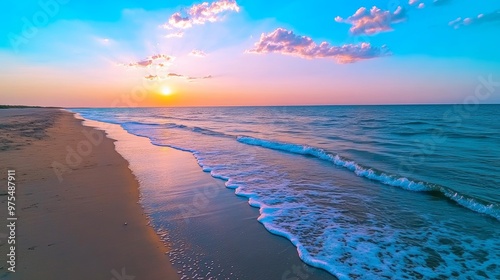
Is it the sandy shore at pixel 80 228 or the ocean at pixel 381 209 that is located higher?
the sandy shore at pixel 80 228

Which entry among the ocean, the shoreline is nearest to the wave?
the ocean

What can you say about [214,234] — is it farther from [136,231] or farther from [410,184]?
[410,184]

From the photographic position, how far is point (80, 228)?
4961mm

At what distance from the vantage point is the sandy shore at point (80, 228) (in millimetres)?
3779

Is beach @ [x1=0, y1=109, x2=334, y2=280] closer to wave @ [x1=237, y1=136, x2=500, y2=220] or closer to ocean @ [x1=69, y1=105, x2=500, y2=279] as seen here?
ocean @ [x1=69, y1=105, x2=500, y2=279]

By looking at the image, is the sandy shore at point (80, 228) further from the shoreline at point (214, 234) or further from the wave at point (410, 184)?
the wave at point (410, 184)

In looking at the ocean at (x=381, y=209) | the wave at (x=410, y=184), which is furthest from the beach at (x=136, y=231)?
the wave at (x=410, y=184)

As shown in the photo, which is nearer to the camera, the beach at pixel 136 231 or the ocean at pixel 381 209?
the beach at pixel 136 231

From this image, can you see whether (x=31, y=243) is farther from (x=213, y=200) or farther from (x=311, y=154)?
(x=311, y=154)

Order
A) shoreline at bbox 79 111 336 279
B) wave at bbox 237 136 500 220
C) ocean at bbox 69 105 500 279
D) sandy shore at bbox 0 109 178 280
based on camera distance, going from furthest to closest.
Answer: wave at bbox 237 136 500 220 → ocean at bbox 69 105 500 279 → shoreline at bbox 79 111 336 279 → sandy shore at bbox 0 109 178 280

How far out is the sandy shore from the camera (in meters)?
3.78

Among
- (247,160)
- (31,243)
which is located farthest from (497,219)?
(31,243)

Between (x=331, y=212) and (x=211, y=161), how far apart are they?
23.5 ft

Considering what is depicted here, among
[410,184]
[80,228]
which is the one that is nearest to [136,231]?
[80,228]
